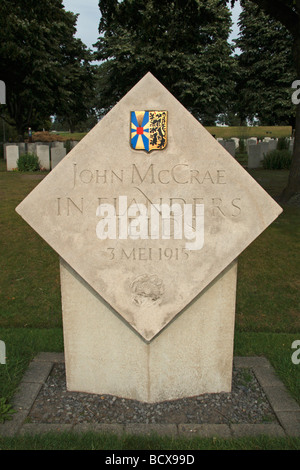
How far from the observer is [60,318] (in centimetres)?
461

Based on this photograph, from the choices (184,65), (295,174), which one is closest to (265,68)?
(184,65)

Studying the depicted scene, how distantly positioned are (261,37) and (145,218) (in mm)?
38862

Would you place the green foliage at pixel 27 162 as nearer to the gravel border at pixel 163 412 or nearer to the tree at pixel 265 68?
the gravel border at pixel 163 412

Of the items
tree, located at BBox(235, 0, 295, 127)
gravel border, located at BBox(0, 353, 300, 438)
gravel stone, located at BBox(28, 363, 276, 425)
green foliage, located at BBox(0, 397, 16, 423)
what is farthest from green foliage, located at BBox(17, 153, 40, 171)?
tree, located at BBox(235, 0, 295, 127)

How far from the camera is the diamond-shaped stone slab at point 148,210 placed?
269 cm

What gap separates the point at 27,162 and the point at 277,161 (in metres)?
10.3

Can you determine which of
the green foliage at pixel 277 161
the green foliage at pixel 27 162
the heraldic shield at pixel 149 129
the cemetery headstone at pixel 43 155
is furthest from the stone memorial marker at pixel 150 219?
the green foliage at pixel 277 161

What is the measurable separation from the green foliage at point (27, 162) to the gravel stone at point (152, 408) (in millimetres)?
13972

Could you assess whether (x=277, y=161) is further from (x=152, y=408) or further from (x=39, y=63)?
(x=152, y=408)

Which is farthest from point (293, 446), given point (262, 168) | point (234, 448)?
point (262, 168)

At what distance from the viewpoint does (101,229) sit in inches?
110

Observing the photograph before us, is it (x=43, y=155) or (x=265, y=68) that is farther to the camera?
(x=265, y=68)

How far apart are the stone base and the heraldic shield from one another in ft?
3.31

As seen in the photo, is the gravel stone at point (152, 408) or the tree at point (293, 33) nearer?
the gravel stone at point (152, 408)
